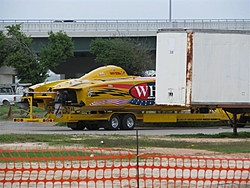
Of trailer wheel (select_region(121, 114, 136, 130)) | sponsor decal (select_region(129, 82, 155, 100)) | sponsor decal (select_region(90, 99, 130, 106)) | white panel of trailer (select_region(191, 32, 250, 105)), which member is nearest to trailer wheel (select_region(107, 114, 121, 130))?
trailer wheel (select_region(121, 114, 136, 130))

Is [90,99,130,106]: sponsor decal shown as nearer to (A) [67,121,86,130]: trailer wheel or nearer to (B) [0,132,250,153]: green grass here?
(A) [67,121,86,130]: trailer wheel

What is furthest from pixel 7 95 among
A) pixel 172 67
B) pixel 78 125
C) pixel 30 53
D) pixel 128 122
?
pixel 172 67

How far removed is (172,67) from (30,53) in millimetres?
38376

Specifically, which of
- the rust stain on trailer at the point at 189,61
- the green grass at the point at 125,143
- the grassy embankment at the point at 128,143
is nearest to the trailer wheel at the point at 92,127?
the grassy embankment at the point at 128,143

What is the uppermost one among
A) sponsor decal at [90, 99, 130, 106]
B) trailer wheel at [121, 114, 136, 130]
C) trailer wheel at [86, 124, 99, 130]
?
sponsor decal at [90, 99, 130, 106]

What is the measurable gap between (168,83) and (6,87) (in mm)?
37611

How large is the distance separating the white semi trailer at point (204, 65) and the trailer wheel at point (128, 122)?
808cm

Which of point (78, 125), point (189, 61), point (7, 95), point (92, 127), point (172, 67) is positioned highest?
point (189, 61)

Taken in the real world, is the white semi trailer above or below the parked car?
above

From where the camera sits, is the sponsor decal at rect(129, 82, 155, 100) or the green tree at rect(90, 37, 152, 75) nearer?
the sponsor decal at rect(129, 82, 155, 100)

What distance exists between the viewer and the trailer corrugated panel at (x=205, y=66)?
23234 millimetres

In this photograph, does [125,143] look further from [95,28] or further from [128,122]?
[95,28]

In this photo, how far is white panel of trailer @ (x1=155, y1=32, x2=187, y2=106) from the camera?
23.3 m

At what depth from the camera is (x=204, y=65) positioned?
23281 millimetres
